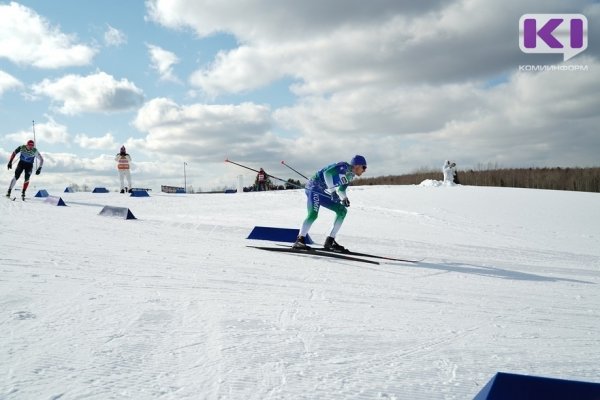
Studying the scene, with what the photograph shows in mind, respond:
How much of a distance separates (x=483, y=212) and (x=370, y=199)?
13.8ft

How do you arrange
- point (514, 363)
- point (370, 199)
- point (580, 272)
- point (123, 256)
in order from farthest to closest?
point (370, 199) → point (580, 272) → point (123, 256) → point (514, 363)

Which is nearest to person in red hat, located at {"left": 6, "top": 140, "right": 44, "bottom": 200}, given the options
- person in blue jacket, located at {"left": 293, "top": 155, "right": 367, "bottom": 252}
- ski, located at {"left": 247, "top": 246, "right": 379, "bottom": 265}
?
ski, located at {"left": 247, "top": 246, "right": 379, "bottom": 265}

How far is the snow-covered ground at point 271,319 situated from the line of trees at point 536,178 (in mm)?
22107

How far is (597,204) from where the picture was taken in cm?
1589

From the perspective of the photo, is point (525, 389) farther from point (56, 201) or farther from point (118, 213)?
point (56, 201)

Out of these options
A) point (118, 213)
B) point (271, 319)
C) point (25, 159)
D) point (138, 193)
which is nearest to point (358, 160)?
point (271, 319)

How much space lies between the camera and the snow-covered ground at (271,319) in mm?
2098

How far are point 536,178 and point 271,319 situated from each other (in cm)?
2984

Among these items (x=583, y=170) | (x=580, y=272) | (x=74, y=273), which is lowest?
(x=580, y=272)

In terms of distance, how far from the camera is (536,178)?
2758cm

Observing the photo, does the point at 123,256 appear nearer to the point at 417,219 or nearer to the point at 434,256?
the point at 434,256

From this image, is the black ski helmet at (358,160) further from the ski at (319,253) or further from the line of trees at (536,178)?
the line of trees at (536,178)

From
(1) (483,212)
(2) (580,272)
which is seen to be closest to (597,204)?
(1) (483,212)

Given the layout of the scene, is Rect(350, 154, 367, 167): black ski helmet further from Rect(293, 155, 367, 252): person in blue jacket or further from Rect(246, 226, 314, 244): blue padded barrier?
Rect(246, 226, 314, 244): blue padded barrier
